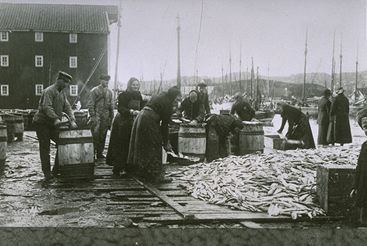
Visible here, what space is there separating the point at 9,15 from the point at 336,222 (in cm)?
393

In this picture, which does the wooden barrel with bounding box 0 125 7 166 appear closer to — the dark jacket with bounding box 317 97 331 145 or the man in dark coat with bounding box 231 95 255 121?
the man in dark coat with bounding box 231 95 255 121

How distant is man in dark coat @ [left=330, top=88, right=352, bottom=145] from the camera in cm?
955

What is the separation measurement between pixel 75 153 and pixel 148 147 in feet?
2.85

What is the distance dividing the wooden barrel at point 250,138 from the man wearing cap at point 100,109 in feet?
7.33

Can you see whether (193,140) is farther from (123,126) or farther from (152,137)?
(152,137)

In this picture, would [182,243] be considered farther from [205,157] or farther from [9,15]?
[205,157]

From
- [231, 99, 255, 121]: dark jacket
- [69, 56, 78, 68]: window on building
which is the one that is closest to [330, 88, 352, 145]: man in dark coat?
→ [231, 99, 255, 121]: dark jacket

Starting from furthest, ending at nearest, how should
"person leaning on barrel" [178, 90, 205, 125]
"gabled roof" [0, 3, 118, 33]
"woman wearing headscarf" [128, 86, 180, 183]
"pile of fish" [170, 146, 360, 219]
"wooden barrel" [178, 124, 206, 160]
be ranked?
1. "person leaning on barrel" [178, 90, 205, 125]
2. "wooden barrel" [178, 124, 206, 160]
3. "woman wearing headscarf" [128, 86, 180, 183]
4. "gabled roof" [0, 3, 118, 33]
5. "pile of fish" [170, 146, 360, 219]

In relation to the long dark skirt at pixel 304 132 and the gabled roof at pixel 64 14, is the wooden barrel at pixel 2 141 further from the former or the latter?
the long dark skirt at pixel 304 132

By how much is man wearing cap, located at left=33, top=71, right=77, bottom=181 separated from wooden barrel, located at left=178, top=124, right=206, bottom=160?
2020 mm

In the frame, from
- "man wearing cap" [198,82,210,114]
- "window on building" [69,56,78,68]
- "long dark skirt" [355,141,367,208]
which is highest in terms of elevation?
"window on building" [69,56,78,68]

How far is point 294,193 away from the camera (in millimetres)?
5246

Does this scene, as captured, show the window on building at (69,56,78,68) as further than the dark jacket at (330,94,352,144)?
Yes

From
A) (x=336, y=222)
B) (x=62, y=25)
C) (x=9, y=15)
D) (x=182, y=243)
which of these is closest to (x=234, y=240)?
(x=182, y=243)
